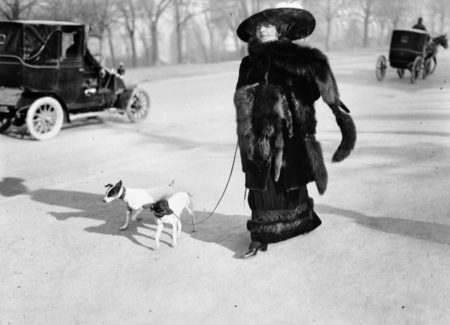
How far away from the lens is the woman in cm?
419

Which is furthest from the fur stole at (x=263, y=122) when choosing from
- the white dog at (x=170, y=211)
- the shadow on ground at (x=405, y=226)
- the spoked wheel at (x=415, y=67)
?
the spoked wheel at (x=415, y=67)

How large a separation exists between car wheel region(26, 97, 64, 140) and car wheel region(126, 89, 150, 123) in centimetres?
182

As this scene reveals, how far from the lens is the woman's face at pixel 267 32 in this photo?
168 inches

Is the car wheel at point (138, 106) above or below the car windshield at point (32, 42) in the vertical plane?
below

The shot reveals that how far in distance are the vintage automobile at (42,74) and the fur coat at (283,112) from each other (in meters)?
6.56

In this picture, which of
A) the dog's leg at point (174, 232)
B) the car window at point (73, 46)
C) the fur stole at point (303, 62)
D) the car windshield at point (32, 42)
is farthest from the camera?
the car window at point (73, 46)

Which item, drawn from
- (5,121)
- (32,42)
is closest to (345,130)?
(32,42)

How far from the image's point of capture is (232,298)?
12.3 feet

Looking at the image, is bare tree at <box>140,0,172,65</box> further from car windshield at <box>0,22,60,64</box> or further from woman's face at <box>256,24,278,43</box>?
woman's face at <box>256,24,278,43</box>

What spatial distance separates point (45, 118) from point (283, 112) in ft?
23.0

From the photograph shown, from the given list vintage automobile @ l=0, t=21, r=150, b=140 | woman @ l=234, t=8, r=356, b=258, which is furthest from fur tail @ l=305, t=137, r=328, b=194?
vintage automobile @ l=0, t=21, r=150, b=140

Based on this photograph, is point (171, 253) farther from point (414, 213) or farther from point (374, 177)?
point (374, 177)

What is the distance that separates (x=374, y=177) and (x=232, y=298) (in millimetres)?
3483

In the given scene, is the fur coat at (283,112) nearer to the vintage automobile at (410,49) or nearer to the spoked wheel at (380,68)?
the vintage automobile at (410,49)
